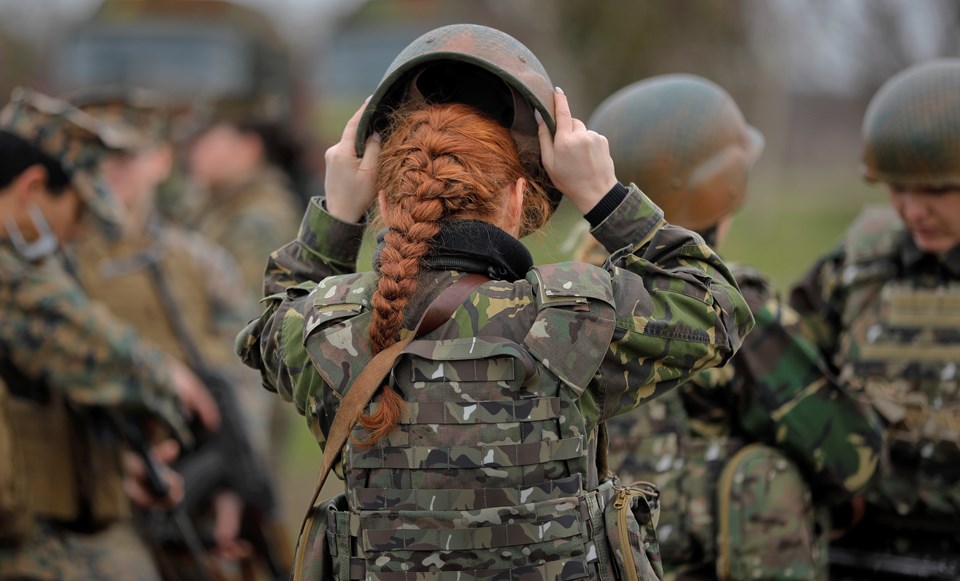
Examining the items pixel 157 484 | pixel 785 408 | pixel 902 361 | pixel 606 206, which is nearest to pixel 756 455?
pixel 785 408

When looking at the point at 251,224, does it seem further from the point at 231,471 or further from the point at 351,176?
the point at 351,176

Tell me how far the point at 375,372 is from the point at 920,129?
2331 mm

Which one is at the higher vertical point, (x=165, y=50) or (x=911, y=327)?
(x=165, y=50)

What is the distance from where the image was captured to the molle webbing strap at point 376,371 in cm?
230

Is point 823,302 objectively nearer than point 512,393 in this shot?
No

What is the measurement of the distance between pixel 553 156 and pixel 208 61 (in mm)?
13322

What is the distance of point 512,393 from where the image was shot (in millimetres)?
2293

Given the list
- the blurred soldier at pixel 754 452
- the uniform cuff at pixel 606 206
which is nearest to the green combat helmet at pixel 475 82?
the uniform cuff at pixel 606 206

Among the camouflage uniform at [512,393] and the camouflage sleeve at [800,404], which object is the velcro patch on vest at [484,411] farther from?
the camouflage sleeve at [800,404]

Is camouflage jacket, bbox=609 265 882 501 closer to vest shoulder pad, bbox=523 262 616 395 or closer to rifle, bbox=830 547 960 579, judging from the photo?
rifle, bbox=830 547 960 579

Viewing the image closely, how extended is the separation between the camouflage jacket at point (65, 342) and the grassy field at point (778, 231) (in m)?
3.16

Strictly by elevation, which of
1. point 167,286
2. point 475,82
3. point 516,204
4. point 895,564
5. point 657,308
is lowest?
point 895,564

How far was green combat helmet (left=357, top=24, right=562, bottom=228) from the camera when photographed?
2.41 metres

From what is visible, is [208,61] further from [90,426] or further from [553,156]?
[553,156]
